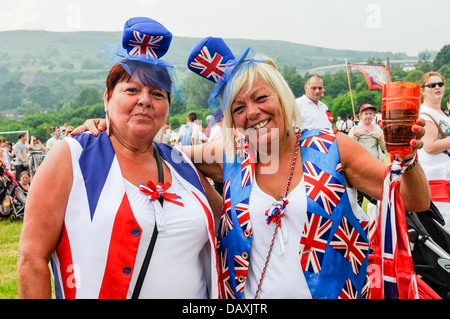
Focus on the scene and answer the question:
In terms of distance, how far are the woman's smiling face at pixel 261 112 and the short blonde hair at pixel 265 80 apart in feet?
0.07

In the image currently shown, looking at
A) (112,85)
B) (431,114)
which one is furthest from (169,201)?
(431,114)

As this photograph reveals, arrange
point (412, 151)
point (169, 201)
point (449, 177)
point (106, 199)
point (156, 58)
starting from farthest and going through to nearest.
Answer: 1. point (449, 177)
2. point (156, 58)
3. point (169, 201)
4. point (106, 199)
5. point (412, 151)

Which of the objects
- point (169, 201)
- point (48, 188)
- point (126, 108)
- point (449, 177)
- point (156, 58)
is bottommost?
point (449, 177)

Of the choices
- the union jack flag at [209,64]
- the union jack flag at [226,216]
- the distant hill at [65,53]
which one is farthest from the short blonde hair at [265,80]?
the distant hill at [65,53]

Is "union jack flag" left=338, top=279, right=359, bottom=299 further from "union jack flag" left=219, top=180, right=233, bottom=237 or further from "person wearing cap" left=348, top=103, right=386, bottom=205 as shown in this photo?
"person wearing cap" left=348, top=103, right=386, bottom=205

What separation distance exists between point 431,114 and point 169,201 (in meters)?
3.56

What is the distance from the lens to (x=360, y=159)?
6.55 feet

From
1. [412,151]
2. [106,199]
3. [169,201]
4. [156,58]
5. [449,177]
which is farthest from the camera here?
[449,177]

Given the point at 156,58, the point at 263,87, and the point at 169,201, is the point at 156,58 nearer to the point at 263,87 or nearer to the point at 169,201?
the point at 263,87

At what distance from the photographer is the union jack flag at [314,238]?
1891 mm

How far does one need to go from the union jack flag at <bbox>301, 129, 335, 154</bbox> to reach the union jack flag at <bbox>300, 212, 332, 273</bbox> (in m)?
0.35

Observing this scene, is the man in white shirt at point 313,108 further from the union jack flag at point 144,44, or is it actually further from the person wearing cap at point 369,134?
the union jack flag at point 144,44

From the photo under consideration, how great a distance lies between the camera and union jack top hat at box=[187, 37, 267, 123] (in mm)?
2137

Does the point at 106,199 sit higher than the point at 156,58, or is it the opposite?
the point at 156,58
